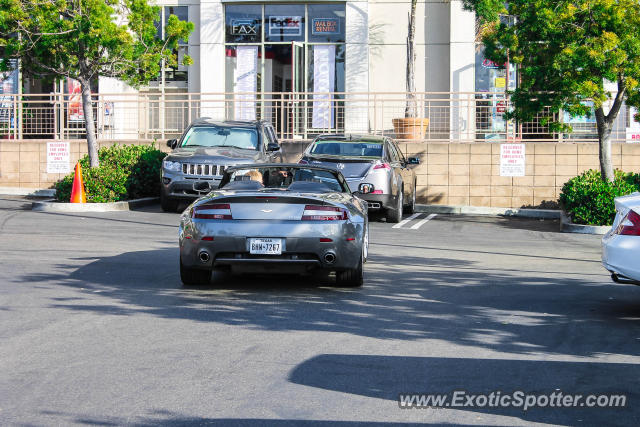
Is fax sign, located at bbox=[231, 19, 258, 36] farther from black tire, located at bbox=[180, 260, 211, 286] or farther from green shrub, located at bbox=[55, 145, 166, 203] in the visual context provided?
black tire, located at bbox=[180, 260, 211, 286]

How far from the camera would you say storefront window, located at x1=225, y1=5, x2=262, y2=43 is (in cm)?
2953

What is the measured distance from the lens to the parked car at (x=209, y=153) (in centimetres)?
1886

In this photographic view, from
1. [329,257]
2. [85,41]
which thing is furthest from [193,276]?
[85,41]

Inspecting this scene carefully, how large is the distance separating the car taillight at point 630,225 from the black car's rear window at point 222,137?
12127 mm

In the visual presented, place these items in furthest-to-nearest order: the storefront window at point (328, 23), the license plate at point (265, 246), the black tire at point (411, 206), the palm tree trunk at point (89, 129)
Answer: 1. the storefront window at point (328, 23)
2. the palm tree trunk at point (89, 129)
3. the black tire at point (411, 206)
4. the license plate at point (265, 246)

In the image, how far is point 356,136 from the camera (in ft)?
63.0

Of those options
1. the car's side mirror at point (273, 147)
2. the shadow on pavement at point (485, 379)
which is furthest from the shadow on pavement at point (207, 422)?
the car's side mirror at point (273, 147)

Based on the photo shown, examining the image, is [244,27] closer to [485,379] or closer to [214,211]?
[214,211]

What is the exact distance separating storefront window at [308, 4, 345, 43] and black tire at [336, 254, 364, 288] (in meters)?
19.8

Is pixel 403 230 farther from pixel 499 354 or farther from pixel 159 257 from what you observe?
Result: pixel 499 354

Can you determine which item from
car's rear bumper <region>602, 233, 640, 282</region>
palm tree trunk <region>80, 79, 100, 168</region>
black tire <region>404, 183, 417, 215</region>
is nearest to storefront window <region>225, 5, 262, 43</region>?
palm tree trunk <region>80, 79, 100, 168</region>

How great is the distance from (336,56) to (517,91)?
9.61 meters

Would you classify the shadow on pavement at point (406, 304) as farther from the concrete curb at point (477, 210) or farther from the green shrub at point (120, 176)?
the concrete curb at point (477, 210)

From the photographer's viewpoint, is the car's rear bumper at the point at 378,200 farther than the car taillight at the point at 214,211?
Yes
